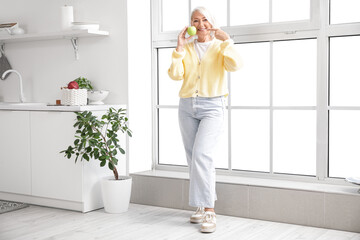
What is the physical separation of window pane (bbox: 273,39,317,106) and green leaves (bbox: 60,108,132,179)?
1139mm

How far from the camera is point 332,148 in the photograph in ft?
11.4

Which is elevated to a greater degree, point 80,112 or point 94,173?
point 80,112

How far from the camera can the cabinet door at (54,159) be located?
3652 mm

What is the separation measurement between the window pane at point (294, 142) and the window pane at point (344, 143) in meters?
0.13

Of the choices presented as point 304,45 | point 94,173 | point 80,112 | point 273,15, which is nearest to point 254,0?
point 273,15

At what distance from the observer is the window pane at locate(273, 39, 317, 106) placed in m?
3.53

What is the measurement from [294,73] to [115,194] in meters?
1.54

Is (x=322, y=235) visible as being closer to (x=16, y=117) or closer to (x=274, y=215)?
(x=274, y=215)

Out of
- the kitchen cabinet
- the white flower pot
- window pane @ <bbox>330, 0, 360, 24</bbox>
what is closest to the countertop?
the kitchen cabinet

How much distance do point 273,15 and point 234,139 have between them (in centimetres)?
96

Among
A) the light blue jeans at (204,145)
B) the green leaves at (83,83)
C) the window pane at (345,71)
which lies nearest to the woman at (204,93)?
the light blue jeans at (204,145)

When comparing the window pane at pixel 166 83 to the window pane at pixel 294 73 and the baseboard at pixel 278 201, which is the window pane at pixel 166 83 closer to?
the baseboard at pixel 278 201

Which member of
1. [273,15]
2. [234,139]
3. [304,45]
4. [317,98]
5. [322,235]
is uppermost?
[273,15]

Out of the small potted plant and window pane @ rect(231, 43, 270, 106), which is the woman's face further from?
the small potted plant
